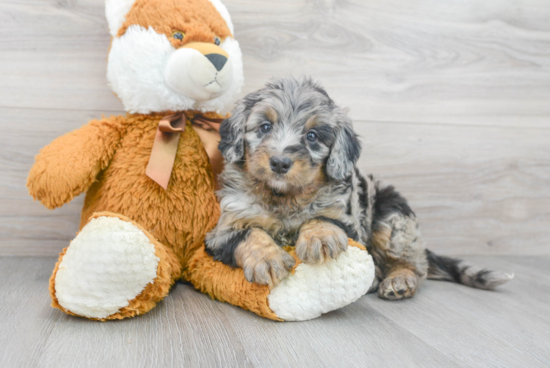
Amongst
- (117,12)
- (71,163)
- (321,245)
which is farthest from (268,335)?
(117,12)

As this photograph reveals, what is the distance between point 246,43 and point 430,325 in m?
1.67

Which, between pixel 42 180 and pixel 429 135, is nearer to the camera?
pixel 42 180

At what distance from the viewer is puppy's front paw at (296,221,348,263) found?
1.46 meters

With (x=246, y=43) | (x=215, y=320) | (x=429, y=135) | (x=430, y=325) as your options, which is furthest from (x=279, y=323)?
(x=429, y=135)

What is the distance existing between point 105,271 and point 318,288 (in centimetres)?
70

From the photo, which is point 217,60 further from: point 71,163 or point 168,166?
point 71,163

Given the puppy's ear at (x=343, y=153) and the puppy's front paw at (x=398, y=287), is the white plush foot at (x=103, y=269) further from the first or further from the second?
the puppy's front paw at (x=398, y=287)

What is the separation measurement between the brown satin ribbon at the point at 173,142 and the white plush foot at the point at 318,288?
0.61m

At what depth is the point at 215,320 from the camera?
1470 millimetres

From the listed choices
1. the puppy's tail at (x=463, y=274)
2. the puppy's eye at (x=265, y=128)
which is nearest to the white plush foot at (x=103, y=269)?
the puppy's eye at (x=265, y=128)

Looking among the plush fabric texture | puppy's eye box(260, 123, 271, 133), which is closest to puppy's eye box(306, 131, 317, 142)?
puppy's eye box(260, 123, 271, 133)

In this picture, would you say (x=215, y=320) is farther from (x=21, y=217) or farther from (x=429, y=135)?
(x=429, y=135)

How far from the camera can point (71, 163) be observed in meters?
1.62

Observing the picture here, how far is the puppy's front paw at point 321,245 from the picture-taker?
146 cm
